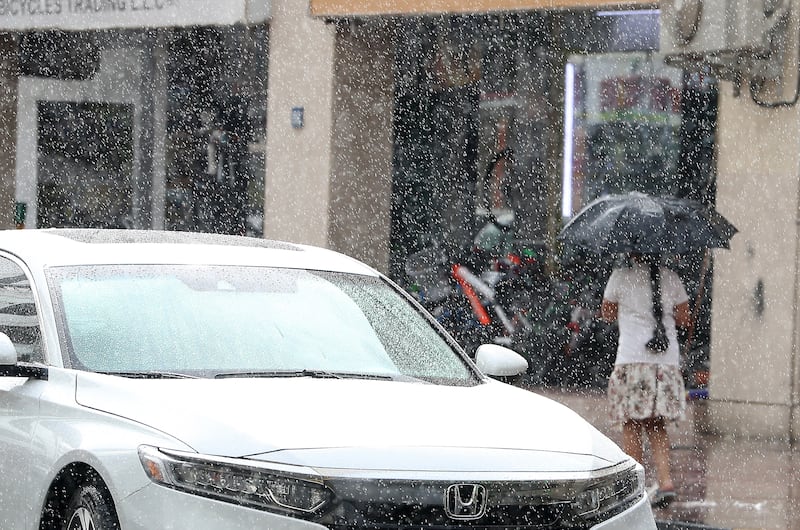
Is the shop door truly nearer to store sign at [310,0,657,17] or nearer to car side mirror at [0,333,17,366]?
store sign at [310,0,657,17]

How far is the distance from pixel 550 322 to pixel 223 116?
5140 millimetres

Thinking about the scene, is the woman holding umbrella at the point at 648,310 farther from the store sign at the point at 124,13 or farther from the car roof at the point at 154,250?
the store sign at the point at 124,13

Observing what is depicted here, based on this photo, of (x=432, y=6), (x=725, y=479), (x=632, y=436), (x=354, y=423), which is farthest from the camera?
(x=432, y=6)

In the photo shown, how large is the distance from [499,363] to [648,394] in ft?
13.5

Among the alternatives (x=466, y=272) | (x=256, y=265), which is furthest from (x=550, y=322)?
(x=256, y=265)

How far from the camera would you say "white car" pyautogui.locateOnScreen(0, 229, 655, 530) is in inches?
185

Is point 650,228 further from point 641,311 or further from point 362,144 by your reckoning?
point 362,144

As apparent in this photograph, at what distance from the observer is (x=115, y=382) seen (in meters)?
5.36

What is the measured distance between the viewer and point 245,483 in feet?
15.4

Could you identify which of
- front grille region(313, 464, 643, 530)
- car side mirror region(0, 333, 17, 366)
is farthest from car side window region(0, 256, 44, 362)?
front grille region(313, 464, 643, 530)

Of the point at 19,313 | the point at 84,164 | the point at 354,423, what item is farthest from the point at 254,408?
the point at 84,164

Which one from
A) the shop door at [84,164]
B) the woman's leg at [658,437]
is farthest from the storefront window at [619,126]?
the woman's leg at [658,437]

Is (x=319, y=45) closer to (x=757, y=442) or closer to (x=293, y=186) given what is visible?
(x=293, y=186)

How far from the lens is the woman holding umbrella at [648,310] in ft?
33.7
